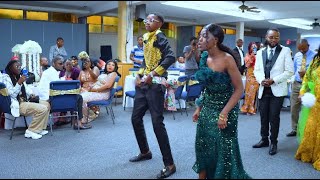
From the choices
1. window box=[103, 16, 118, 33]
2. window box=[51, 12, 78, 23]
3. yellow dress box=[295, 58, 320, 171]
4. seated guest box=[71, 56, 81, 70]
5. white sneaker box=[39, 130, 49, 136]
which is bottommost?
white sneaker box=[39, 130, 49, 136]

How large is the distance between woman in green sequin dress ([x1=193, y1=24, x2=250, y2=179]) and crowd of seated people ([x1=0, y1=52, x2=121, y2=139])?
2636mm

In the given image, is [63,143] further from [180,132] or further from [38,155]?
[180,132]

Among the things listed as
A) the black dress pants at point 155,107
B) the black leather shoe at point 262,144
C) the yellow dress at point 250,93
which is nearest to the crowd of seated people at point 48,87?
the black dress pants at point 155,107

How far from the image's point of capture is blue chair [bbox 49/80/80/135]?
4.24 m

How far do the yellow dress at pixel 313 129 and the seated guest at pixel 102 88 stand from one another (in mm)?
2789

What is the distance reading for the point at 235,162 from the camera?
214 centimetres

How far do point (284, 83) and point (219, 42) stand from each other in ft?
5.14

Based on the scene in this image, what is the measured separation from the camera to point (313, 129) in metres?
3.08

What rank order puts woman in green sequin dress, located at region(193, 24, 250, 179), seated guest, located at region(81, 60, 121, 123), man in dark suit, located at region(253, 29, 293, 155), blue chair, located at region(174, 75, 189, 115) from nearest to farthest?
1. woman in green sequin dress, located at region(193, 24, 250, 179)
2. man in dark suit, located at region(253, 29, 293, 155)
3. seated guest, located at region(81, 60, 121, 123)
4. blue chair, located at region(174, 75, 189, 115)

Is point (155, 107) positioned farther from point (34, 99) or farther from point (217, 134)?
point (34, 99)

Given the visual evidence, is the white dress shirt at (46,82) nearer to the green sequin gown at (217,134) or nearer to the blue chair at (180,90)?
the blue chair at (180,90)

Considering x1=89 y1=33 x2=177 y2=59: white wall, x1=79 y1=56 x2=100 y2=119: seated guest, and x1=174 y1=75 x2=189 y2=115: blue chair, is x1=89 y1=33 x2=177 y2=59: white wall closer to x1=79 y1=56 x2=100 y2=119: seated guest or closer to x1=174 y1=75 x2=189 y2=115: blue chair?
x1=79 y1=56 x2=100 y2=119: seated guest

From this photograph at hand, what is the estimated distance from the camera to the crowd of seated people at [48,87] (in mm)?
4035

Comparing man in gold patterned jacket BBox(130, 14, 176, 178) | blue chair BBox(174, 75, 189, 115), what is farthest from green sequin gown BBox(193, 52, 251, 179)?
blue chair BBox(174, 75, 189, 115)
